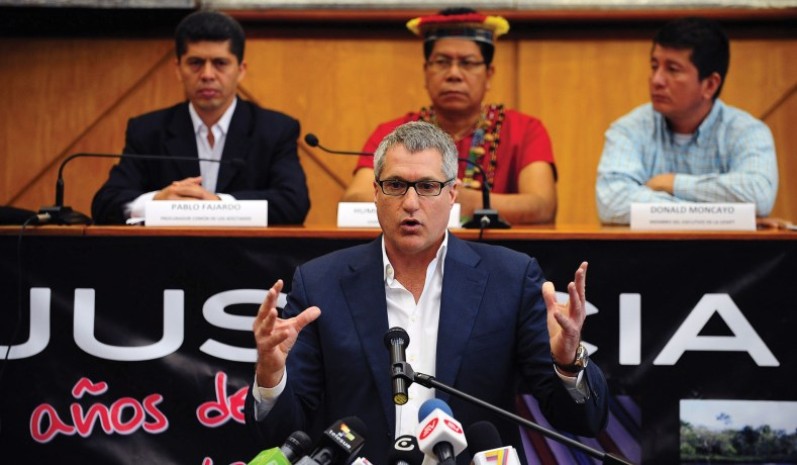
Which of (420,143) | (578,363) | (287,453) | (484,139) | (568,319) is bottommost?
(287,453)

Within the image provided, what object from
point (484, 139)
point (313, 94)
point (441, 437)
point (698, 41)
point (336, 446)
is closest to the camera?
point (441, 437)

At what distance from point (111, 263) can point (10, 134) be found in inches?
101

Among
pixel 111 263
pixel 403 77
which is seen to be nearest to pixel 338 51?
pixel 403 77

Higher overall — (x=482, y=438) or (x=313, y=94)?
(x=313, y=94)

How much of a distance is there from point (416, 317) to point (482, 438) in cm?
81

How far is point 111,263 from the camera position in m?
3.74

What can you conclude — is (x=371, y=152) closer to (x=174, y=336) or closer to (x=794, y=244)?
(x=174, y=336)

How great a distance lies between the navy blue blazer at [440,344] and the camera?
2994mm

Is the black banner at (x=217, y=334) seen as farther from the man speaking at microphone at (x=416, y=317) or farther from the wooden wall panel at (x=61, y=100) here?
the wooden wall panel at (x=61, y=100)

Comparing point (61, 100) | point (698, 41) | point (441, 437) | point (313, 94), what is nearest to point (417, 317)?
point (441, 437)

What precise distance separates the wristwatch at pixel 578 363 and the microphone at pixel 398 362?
538 mm

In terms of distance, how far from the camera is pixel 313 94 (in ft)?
19.6

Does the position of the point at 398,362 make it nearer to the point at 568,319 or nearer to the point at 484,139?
the point at 568,319

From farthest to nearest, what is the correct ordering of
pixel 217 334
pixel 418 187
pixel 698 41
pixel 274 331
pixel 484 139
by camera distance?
pixel 484 139
pixel 698 41
pixel 217 334
pixel 418 187
pixel 274 331
